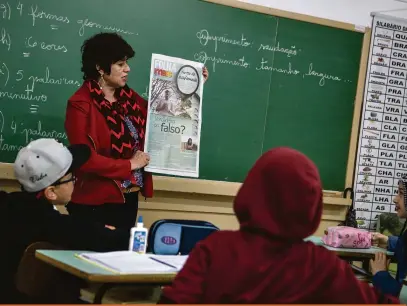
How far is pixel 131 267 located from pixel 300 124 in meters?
2.96

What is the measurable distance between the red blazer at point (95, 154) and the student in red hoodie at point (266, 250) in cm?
181

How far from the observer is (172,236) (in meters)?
2.77

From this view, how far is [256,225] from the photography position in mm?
1710

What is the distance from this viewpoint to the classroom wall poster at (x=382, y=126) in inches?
207

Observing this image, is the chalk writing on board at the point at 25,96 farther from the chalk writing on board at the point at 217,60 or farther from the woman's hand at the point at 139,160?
the chalk writing on board at the point at 217,60

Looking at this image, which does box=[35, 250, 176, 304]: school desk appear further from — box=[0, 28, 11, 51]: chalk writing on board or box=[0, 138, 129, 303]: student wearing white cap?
box=[0, 28, 11, 51]: chalk writing on board

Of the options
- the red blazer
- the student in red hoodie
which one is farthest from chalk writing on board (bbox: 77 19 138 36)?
the student in red hoodie

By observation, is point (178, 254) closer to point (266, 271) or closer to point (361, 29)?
point (266, 271)

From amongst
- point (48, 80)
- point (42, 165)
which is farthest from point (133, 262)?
point (48, 80)

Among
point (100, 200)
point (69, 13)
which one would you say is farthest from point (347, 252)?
point (69, 13)

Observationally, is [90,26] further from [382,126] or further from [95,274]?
[382,126]

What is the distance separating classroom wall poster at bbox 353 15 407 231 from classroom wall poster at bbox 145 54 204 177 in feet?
5.57

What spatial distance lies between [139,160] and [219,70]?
137cm

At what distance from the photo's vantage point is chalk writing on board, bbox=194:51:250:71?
15.2ft
